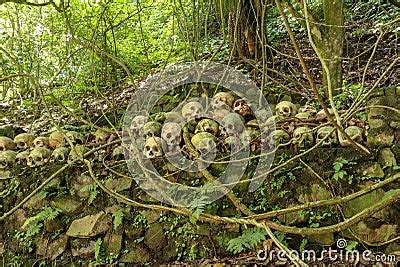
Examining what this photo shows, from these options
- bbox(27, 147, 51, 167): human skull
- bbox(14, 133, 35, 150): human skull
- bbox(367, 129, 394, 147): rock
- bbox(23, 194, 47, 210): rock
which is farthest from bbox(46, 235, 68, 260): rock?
bbox(367, 129, 394, 147): rock

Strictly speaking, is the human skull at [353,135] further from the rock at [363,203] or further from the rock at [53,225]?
the rock at [53,225]

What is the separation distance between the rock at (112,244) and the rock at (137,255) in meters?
0.06

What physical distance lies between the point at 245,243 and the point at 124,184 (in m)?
1.00

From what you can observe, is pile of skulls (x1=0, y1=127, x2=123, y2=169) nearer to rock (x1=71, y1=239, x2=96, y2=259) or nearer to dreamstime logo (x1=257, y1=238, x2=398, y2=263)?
rock (x1=71, y1=239, x2=96, y2=259)

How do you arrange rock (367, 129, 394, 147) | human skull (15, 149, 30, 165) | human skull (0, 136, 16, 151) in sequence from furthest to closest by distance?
1. human skull (0, 136, 16, 151)
2. human skull (15, 149, 30, 165)
3. rock (367, 129, 394, 147)

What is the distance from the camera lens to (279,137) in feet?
9.25

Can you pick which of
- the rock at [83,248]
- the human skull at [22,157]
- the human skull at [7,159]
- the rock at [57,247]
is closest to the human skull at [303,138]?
the rock at [83,248]

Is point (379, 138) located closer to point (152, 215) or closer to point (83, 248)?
point (152, 215)

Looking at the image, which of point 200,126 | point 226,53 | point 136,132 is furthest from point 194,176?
point 226,53

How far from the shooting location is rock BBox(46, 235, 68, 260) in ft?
10.7

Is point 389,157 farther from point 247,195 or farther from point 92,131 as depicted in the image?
point 92,131

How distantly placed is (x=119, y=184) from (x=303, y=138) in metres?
1.31

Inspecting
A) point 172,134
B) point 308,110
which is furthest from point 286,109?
point 172,134

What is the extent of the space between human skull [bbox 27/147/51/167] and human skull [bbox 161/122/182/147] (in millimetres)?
969
